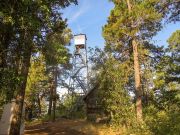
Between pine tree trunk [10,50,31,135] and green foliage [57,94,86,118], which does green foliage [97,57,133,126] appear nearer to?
pine tree trunk [10,50,31,135]

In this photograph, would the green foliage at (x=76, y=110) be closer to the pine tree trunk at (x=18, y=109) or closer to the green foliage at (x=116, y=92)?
the green foliage at (x=116, y=92)

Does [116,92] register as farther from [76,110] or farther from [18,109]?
[76,110]

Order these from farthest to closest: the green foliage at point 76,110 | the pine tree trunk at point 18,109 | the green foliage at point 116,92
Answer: the green foliage at point 76,110 → the green foliage at point 116,92 → the pine tree trunk at point 18,109

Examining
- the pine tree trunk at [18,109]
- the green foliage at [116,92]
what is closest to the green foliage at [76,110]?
the green foliage at [116,92]

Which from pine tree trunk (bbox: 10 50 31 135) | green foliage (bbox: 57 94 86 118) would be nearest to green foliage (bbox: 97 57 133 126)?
pine tree trunk (bbox: 10 50 31 135)

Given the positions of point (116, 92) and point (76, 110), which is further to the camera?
point (76, 110)

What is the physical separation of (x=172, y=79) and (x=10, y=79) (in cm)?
2912

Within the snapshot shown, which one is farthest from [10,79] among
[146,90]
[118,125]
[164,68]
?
[164,68]

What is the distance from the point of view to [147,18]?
24.2 metres

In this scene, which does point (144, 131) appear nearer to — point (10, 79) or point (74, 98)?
point (10, 79)

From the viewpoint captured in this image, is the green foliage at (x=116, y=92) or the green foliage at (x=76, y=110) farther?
the green foliage at (x=76, y=110)

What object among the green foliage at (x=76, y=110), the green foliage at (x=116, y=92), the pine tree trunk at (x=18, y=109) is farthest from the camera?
the green foliage at (x=76, y=110)

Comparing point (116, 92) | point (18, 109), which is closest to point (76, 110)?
point (116, 92)

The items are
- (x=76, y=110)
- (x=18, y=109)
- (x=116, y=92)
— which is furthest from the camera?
(x=76, y=110)
